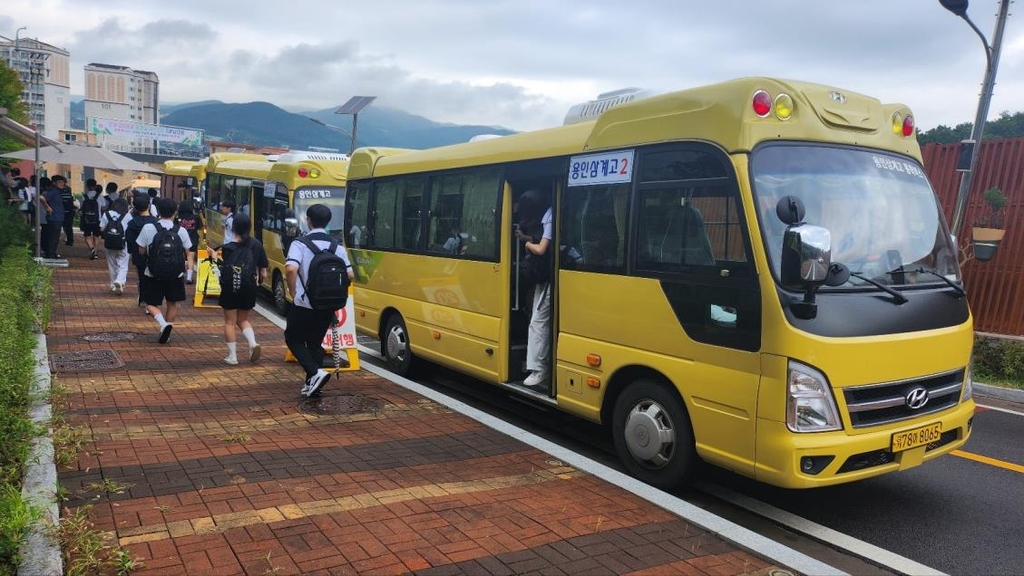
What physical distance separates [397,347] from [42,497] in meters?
5.00

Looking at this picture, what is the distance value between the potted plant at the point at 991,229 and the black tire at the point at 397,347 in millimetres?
8442

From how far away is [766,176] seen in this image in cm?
457

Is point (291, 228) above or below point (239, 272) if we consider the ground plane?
above

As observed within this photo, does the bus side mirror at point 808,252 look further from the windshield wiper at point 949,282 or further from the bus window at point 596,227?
the bus window at point 596,227

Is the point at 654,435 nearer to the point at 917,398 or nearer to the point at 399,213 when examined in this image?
the point at 917,398

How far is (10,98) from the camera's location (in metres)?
22.8

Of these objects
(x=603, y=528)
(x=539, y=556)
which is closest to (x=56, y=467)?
(x=539, y=556)

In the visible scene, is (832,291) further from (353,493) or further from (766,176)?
(353,493)

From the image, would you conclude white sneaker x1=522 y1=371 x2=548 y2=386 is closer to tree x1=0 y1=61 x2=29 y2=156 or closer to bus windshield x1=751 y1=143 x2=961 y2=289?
bus windshield x1=751 y1=143 x2=961 y2=289

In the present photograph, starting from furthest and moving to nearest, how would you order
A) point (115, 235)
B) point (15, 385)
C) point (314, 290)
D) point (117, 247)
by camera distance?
point (117, 247) < point (115, 235) < point (314, 290) < point (15, 385)

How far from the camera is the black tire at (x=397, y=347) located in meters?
8.81

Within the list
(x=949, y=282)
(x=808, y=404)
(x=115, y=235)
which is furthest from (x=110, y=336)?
(x=949, y=282)

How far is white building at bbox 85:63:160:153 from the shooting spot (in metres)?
130

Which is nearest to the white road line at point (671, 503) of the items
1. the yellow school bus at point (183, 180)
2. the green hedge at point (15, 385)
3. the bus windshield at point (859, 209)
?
the bus windshield at point (859, 209)
